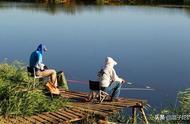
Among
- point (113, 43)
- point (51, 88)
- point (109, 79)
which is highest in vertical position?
point (109, 79)

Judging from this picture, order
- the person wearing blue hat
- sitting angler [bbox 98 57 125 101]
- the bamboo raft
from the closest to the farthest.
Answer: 1. the bamboo raft
2. sitting angler [bbox 98 57 125 101]
3. the person wearing blue hat

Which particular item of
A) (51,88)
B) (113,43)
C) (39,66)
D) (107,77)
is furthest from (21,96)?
(113,43)

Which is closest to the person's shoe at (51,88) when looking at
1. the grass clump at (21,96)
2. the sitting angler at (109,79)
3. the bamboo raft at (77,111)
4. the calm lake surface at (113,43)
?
the grass clump at (21,96)

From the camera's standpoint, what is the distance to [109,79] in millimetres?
12555

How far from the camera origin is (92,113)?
11.6 metres

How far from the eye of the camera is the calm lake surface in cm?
2136

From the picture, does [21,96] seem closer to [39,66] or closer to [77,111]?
[77,111]

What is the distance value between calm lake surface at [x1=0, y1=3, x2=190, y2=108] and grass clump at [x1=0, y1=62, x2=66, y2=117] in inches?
224

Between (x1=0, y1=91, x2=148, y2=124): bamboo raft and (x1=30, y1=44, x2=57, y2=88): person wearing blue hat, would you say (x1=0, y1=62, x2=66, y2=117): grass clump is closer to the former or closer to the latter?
(x1=0, y1=91, x2=148, y2=124): bamboo raft

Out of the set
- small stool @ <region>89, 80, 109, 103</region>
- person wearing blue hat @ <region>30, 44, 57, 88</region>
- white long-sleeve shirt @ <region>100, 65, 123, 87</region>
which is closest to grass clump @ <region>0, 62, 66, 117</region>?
person wearing blue hat @ <region>30, 44, 57, 88</region>

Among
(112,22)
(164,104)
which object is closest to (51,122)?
(164,104)

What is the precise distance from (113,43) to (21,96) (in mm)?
19311

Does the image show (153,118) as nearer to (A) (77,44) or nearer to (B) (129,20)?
(A) (77,44)

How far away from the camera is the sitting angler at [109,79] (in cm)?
1247
